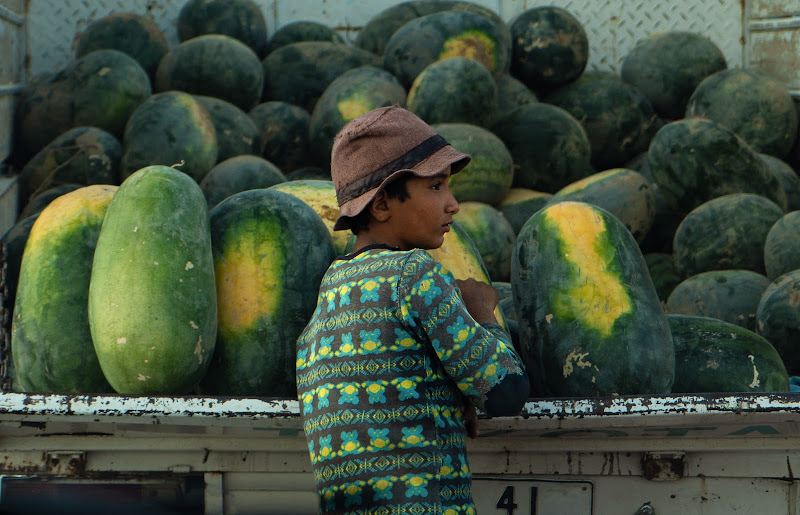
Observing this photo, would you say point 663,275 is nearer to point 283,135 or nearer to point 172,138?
point 283,135

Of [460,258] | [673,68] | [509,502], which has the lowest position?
[509,502]

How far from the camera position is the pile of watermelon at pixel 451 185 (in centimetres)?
262

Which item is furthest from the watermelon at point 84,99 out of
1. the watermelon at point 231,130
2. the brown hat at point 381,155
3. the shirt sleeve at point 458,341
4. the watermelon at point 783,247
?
the shirt sleeve at point 458,341

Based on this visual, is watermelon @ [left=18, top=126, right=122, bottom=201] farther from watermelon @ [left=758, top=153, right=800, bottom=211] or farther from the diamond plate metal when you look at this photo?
watermelon @ [left=758, top=153, right=800, bottom=211]

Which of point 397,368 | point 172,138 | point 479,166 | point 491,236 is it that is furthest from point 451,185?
point 397,368

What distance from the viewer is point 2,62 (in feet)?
18.5

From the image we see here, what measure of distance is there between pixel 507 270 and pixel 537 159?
3.58 feet

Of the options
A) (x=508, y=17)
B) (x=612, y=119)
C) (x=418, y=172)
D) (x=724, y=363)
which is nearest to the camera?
(x=418, y=172)

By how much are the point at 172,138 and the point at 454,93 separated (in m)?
1.53

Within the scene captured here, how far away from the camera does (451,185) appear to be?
4.73 meters

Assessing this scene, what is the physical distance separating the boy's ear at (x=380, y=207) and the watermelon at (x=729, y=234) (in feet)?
9.01

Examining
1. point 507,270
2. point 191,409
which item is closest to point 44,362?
point 191,409

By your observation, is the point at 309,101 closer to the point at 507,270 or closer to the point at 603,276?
the point at 507,270

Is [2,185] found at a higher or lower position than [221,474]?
higher
